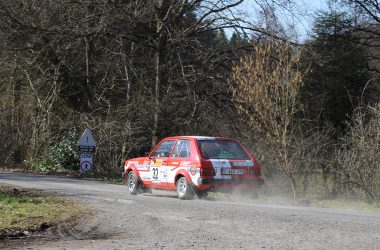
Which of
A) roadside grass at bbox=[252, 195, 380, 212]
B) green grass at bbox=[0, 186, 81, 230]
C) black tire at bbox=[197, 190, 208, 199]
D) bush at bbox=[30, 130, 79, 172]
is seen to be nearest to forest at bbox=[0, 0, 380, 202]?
bush at bbox=[30, 130, 79, 172]

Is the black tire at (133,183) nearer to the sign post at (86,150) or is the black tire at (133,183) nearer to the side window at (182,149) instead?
the side window at (182,149)

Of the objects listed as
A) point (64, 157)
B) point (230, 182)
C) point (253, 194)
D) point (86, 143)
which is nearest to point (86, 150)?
point (86, 143)

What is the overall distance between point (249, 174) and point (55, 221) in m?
6.12

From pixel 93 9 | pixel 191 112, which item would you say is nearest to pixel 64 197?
pixel 191 112

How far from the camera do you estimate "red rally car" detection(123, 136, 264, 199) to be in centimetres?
1512

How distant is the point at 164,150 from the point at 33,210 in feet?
17.0

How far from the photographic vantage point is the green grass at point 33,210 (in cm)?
1073

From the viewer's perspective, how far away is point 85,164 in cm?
2511

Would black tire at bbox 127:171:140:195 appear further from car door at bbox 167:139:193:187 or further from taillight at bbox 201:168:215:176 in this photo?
taillight at bbox 201:168:215:176

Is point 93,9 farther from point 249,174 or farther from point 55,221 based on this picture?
point 55,221

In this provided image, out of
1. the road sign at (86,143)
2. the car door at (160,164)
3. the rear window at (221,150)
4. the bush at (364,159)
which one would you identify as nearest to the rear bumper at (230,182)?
the rear window at (221,150)

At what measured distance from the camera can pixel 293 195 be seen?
1850 centimetres

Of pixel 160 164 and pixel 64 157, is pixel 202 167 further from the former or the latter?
pixel 64 157

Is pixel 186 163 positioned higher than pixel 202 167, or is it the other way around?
pixel 186 163
